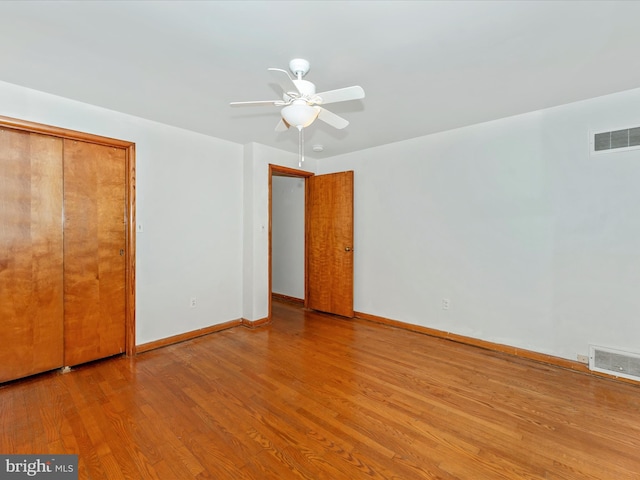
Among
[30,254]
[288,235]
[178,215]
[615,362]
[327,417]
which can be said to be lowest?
[327,417]

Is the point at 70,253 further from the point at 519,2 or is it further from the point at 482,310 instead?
the point at 482,310

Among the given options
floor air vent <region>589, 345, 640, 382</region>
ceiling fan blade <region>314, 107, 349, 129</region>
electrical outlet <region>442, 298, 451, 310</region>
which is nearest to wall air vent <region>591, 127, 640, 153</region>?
floor air vent <region>589, 345, 640, 382</region>

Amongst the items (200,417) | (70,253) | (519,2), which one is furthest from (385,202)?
(70,253)

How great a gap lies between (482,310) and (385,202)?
171cm

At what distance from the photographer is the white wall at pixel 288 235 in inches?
201

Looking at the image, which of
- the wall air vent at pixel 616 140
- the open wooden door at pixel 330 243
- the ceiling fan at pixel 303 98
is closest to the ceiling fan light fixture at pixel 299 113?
the ceiling fan at pixel 303 98

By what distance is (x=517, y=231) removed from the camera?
299 centimetres

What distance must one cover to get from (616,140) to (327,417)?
3.22 m

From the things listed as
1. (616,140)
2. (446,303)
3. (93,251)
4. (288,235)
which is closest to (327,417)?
(446,303)

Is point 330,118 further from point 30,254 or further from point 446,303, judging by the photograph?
point 30,254

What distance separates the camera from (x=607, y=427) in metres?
1.92

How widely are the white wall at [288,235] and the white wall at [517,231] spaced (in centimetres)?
143

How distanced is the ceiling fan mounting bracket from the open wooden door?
2349mm

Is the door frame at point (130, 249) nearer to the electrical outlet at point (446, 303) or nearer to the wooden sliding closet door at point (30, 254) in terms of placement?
the wooden sliding closet door at point (30, 254)
